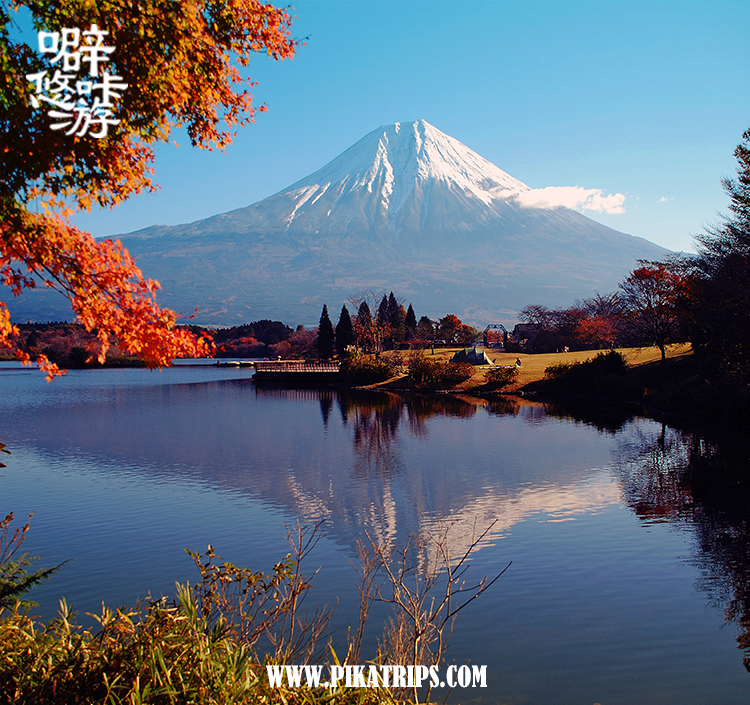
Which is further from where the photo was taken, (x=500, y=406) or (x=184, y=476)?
(x=500, y=406)

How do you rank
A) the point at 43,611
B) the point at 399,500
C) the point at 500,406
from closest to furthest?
the point at 43,611
the point at 399,500
the point at 500,406

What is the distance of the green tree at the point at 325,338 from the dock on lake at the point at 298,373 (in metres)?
7.82

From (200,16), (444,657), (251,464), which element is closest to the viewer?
(200,16)

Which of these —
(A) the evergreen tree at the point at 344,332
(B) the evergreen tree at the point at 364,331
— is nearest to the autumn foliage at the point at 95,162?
(B) the evergreen tree at the point at 364,331


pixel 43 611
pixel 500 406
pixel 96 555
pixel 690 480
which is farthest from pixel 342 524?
pixel 500 406

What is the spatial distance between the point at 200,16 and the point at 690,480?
49.0ft

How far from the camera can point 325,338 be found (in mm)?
72688

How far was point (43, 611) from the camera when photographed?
826 centimetres

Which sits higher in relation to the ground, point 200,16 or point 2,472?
point 200,16

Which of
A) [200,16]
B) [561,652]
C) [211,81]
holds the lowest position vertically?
[561,652]

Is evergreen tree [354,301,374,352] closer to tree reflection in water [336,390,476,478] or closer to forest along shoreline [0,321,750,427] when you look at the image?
forest along shoreline [0,321,750,427]

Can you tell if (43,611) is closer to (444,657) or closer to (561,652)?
(444,657)

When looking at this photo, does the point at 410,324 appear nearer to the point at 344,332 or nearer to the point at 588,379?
the point at 344,332

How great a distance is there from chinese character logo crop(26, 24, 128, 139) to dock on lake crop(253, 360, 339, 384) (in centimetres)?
5117
